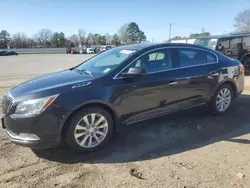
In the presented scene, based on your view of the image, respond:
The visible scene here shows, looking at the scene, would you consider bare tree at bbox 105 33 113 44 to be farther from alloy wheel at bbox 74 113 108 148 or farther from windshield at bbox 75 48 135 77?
alloy wheel at bbox 74 113 108 148

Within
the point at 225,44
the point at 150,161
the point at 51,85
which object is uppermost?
the point at 225,44

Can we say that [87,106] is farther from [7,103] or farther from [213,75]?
[213,75]

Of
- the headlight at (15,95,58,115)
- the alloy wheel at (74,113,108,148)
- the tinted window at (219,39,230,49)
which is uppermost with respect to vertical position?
the tinted window at (219,39,230,49)

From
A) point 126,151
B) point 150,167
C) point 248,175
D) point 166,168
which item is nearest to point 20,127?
point 126,151

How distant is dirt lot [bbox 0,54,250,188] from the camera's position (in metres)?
2.98

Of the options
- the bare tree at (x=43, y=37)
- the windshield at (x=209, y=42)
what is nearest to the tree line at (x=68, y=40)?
the bare tree at (x=43, y=37)

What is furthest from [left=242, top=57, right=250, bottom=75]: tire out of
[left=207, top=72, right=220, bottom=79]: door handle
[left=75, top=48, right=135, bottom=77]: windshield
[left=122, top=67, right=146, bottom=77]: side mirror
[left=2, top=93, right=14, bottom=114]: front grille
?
[left=2, top=93, right=14, bottom=114]: front grille

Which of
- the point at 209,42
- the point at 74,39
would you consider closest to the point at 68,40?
the point at 74,39

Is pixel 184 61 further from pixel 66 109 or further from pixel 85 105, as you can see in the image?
pixel 66 109

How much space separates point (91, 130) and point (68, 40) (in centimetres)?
10483

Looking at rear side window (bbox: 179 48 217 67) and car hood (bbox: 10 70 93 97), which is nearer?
car hood (bbox: 10 70 93 97)

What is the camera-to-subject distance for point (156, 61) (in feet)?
14.4

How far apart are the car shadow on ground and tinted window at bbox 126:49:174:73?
115cm

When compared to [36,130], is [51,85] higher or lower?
higher
